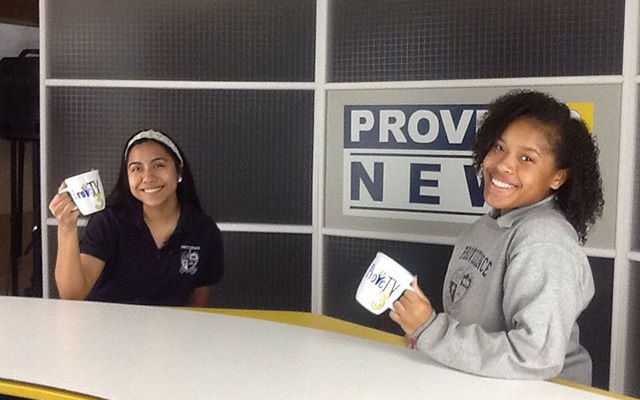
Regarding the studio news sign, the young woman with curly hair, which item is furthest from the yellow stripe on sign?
the young woman with curly hair

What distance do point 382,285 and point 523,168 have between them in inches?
17.0

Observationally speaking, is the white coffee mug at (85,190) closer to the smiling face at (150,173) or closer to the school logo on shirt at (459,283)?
the smiling face at (150,173)

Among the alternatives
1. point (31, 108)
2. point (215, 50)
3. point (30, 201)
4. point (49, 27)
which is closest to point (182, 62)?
point (215, 50)

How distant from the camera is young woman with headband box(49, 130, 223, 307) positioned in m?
2.37

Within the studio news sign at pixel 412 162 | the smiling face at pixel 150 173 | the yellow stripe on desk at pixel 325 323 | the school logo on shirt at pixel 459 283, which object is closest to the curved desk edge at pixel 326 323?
the yellow stripe on desk at pixel 325 323

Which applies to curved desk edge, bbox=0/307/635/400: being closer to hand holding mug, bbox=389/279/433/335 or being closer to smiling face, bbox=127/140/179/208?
hand holding mug, bbox=389/279/433/335

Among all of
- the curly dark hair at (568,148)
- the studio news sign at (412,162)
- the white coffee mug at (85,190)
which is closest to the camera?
the curly dark hair at (568,148)

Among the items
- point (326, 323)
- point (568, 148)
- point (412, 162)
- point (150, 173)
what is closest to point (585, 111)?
point (412, 162)

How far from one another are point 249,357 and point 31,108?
10.5 ft

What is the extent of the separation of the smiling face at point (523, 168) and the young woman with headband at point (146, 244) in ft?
4.05

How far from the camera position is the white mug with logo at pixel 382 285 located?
1.30m

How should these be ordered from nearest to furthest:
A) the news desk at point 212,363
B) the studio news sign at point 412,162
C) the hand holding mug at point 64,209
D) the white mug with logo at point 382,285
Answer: the news desk at point 212,363
the white mug with logo at point 382,285
the hand holding mug at point 64,209
the studio news sign at point 412,162

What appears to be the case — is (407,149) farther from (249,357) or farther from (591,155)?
(249,357)

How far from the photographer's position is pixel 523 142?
1495 millimetres
